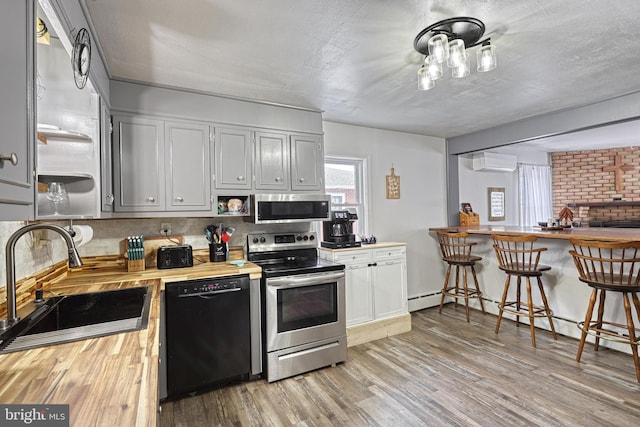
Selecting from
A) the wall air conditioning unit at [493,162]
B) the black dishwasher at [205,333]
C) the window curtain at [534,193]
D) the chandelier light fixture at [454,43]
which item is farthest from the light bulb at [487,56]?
the window curtain at [534,193]

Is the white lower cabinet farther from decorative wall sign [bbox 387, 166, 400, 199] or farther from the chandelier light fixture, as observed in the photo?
→ the chandelier light fixture

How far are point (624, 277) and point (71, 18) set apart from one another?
13.7ft

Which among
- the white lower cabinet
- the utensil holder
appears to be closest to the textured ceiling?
the utensil holder

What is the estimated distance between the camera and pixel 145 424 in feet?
2.40

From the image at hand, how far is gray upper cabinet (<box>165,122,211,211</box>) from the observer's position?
2.60 meters

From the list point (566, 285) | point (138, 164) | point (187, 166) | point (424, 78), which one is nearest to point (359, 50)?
point (424, 78)

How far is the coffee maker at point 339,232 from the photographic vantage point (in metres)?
3.28

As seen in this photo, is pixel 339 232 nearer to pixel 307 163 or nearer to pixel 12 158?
pixel 307 163

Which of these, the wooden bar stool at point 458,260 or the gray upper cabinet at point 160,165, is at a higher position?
the gray upper cabinet at point 160,165

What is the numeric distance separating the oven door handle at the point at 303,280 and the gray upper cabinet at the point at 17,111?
1.82m

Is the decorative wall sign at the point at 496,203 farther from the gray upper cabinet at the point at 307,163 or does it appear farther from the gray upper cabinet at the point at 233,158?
the gray upper cabinet at the point at 233,158

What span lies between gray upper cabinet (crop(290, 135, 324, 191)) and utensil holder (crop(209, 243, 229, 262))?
876 mm

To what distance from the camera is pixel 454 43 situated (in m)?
1.77

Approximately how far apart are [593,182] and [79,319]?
25.7 feet
